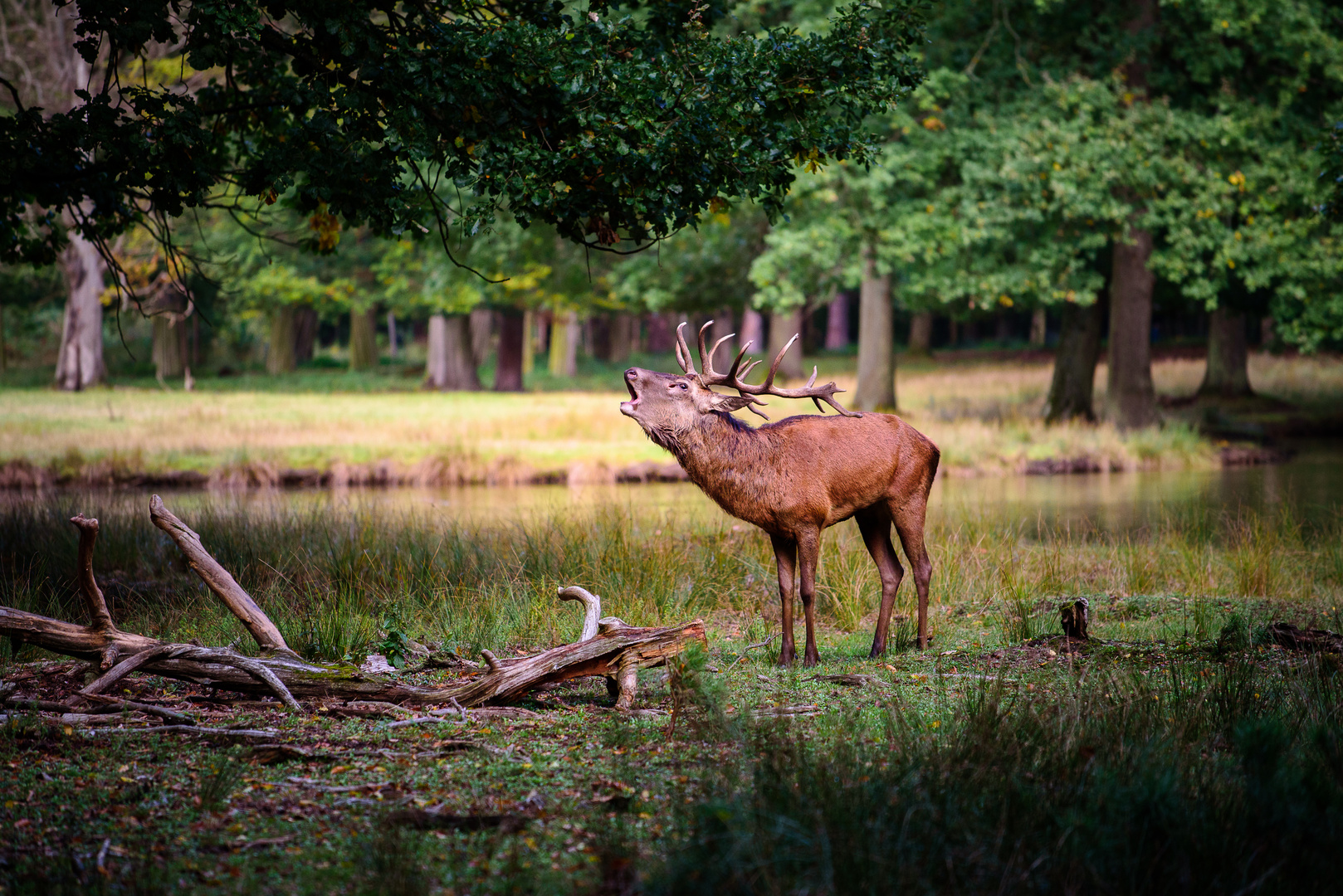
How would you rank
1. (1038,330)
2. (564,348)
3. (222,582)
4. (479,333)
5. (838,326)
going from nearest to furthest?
(222,582) < (479,333) < (564,348) < (1038,330) < (838,326)

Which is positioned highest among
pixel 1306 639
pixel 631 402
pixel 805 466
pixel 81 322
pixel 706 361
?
pixel 81 322

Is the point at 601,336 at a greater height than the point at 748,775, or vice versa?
the point at 601,336

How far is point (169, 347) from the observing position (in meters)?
41.2

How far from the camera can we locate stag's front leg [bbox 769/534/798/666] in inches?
282

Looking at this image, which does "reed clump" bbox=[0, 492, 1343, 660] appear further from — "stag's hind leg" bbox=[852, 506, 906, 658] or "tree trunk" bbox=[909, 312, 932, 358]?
"tree trunk" bbox=[909, 312, 932, 358]

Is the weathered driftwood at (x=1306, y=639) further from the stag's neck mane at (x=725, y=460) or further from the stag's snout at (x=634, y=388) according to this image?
the stag's snout at (x=634, y=388)

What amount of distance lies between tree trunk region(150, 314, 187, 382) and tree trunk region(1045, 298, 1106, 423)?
27.2 m

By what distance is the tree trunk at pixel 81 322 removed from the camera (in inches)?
1296

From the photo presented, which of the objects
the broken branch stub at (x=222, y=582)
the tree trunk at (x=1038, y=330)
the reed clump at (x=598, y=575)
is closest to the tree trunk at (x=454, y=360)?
the tree trunk at (x=1038, y=330)

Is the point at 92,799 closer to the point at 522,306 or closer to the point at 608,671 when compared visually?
the point at 608,671

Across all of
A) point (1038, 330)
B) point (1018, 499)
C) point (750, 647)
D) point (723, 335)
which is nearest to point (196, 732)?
point (750, 647)

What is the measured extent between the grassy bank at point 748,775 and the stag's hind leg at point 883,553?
376 mm

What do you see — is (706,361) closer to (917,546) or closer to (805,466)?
(805,466)

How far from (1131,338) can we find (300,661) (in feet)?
70.5
